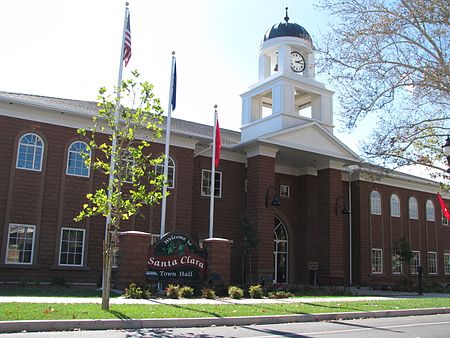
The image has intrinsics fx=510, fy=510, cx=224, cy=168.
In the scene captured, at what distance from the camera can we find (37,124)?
22766 millimetres

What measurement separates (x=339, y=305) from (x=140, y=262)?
22.9ft

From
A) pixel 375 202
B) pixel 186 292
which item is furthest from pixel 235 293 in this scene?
pixel 375 202

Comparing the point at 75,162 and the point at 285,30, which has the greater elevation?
the point at 285,30

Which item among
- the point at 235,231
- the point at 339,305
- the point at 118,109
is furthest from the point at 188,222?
the point at 118,109

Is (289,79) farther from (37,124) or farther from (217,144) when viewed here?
(37,124)

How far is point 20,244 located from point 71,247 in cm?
223

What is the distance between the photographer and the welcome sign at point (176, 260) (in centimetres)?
1877

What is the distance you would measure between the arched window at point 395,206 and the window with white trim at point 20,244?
24.9 m

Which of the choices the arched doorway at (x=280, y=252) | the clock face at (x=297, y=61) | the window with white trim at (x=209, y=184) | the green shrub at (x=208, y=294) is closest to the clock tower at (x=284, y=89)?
the clock face at (x=297, y=61)

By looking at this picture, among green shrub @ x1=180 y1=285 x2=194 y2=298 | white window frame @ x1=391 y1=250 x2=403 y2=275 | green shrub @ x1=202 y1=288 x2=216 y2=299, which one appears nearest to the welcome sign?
green shrub @ x1=180 y1=285 x2=194 y2=298

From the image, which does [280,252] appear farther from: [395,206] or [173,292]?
[173,292]

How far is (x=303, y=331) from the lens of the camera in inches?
432

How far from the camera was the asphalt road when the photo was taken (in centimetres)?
972

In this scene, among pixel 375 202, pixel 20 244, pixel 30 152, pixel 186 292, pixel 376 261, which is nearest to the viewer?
pixel 186 292
